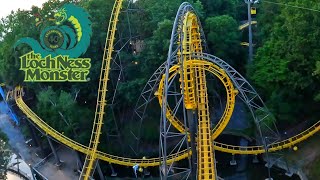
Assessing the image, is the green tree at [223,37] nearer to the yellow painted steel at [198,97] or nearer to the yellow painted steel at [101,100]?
the yellow painted steel at [101,100]

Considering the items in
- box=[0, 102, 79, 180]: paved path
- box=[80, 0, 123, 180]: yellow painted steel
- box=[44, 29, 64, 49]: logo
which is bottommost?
box=[0, 102, 79, 180]: paved path

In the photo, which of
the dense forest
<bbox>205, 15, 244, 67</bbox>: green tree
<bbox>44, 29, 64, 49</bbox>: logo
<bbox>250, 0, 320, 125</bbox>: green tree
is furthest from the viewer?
<bbox>205, 15, 244, 67</bbox>: green tree

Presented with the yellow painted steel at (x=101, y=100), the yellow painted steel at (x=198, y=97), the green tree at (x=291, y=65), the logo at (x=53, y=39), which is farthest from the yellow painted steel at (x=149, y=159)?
the logo at (x=53, y=39)

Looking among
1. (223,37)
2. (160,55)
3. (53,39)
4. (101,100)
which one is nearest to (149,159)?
(101,100)

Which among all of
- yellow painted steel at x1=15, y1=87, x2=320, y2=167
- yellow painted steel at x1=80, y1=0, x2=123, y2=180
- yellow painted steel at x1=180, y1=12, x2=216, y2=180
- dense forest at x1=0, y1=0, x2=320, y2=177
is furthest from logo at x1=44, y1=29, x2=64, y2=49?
yellow painted steel at x1=180, y1=12, x2=216, y2=180

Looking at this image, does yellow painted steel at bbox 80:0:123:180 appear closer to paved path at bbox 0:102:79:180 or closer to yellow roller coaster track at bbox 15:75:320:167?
yellow roller coaster track at bbox 15:75:320:167

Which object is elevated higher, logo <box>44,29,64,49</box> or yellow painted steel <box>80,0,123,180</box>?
logo <box>44,29,64,49</box>

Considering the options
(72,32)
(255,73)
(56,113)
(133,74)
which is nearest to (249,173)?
(255,73)

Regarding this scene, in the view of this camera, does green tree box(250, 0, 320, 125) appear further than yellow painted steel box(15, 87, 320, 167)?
No
